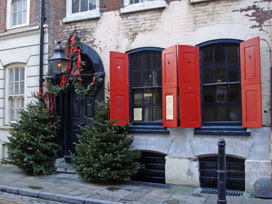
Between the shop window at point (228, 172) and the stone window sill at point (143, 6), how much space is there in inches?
162

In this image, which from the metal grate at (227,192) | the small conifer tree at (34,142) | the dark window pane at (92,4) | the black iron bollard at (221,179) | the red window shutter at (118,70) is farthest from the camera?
the dark window pane at (92,4)

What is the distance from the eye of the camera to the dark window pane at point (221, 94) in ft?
22.5

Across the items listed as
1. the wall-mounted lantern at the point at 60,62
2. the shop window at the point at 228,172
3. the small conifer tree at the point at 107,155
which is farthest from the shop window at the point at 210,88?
the wall-mounted lantern at the point at 60,62

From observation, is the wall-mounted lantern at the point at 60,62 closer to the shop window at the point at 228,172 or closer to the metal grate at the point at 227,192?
the shop window at the point at 228,172

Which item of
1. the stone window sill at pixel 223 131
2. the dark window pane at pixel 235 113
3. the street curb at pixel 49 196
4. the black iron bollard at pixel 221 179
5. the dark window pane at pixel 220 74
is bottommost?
the street curb at pixel 49 196

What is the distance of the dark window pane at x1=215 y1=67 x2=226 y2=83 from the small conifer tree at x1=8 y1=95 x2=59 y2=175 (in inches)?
190

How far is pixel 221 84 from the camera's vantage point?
685 cm

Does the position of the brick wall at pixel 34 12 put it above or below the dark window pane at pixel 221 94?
above

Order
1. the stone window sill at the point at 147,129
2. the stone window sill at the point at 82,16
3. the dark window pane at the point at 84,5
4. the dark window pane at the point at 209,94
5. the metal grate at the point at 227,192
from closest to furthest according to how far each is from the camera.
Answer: the metal grate at the point at 227,192 < the dark window pane at the point at 209,94 < the stone window sill at the point at 147,129 < the stone window sill at the point at 82,16 < the dark window pane at the point at 84,5

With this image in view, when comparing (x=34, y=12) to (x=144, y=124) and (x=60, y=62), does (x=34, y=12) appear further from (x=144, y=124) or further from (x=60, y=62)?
(x=144, y=124)

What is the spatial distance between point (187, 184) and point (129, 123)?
6.88 ft

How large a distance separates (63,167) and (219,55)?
17.8ft

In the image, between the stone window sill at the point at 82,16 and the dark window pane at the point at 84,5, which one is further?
the dark window pane at the point at 84,5

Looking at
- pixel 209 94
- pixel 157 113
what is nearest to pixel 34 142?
pixel 157 113
